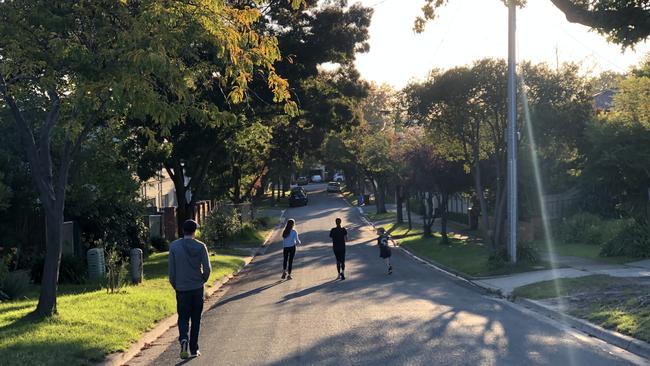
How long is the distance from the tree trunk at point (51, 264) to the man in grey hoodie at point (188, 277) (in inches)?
112

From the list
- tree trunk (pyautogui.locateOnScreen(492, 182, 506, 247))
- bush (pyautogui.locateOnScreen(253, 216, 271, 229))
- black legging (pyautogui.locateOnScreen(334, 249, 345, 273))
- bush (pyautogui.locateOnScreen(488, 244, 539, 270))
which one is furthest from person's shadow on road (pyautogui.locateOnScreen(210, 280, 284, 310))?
bush (pyautogui.locateOnScreen(253, 216, 271, 229))

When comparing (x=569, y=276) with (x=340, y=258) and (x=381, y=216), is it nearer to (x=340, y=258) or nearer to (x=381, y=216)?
(x=340, y=258)

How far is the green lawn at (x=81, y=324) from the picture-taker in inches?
318

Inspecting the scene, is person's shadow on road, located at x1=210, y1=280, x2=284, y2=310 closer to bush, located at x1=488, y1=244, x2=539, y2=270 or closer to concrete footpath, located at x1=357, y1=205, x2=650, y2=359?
concrete footpath, located at x1=357, y1=205, x2=650, y2=359

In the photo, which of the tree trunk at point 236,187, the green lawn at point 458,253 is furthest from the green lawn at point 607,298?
the tree trunk at point 236,187

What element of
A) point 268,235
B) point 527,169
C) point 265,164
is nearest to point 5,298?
point 527,169

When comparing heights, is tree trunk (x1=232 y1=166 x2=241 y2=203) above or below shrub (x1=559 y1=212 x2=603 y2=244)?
above

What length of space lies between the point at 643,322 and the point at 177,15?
766 centimetres

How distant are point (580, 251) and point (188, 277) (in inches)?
643

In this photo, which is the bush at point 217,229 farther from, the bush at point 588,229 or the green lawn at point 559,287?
the green lawn at point 559,287

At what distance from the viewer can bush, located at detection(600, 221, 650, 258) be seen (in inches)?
714

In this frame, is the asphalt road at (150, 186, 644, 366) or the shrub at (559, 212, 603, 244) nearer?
the asphalt road at (150, 186, 644, 366)

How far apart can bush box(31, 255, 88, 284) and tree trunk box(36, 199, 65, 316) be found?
20.6 feet

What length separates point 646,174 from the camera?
20.7 meters
